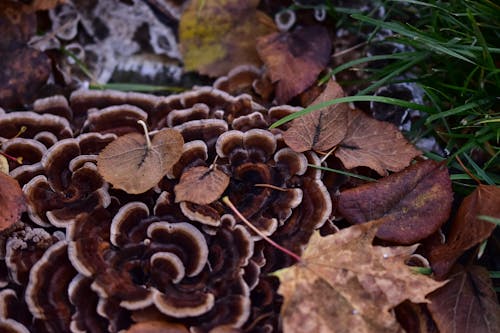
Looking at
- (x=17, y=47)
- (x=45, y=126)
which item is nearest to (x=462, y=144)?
(x=45, y=126)

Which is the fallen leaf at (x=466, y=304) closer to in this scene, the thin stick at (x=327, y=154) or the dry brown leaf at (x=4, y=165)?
the thin stick at (x=327, y=154)

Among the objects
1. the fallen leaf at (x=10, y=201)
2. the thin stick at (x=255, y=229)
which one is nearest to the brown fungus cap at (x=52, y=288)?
the fallen leaf at (x=10, y=201)

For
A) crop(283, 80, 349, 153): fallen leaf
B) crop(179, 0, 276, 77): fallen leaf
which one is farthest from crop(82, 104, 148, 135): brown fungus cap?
crop(283, 80, 349, 153): fallen leaf

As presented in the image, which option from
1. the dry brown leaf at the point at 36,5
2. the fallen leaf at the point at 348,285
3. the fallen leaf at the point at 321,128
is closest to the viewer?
the fallen leaf at the point at 348,285

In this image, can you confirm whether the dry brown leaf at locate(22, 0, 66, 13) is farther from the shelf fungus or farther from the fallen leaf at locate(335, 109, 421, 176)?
the fallen leaf at locate(335, 109, 421, 176)

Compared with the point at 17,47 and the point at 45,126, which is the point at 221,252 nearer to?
the point at 45,126

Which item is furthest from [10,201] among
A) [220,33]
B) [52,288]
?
[220,33]

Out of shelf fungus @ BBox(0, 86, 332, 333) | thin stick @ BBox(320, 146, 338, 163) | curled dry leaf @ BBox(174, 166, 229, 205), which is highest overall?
curled dry leaf @ BBox(174, 166, 229, 205)
